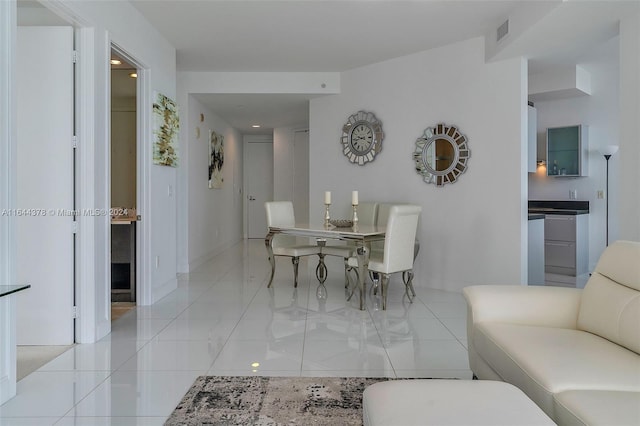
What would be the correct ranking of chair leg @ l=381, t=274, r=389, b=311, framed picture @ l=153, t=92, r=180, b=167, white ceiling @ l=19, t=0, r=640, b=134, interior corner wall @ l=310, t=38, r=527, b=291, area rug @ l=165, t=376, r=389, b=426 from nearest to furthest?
area rug @ l=165, t=376, r=389, b=426
white ceiling @ l=19, t=0, r=640, b=134
chair leg @ l=381, t=274, r=389, b=311
framed picture @ l=153, t=92, r=180, b=167
interior corner wall @ l=310, t=38, r=527, b=291

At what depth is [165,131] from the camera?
183 inches

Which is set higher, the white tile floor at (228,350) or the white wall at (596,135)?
the white wall at (596,135)

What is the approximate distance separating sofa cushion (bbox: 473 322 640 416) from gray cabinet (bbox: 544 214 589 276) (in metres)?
3.98

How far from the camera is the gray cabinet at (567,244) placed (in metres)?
5.69

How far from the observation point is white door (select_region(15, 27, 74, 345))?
3.15 m

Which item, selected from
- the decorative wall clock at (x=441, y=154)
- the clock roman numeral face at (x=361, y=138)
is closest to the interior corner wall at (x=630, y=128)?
the decorative wall clock at (x=441, y=154)

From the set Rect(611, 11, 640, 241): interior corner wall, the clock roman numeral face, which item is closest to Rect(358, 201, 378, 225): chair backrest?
the clock roman numeral face

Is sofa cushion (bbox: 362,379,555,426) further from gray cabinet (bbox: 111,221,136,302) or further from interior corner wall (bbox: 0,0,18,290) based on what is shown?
gray cabinet (bbox: 111,221,136,302)

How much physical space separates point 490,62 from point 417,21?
94 centimetres

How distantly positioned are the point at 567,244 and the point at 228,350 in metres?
4.61

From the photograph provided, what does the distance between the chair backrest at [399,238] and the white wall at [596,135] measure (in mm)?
3158

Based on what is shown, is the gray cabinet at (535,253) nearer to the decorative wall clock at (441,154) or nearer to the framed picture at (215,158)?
the decorative wall clock at (441,154)

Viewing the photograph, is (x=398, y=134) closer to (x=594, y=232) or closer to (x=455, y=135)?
(x=455, y=135)

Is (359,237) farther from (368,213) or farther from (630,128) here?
(630,128)
